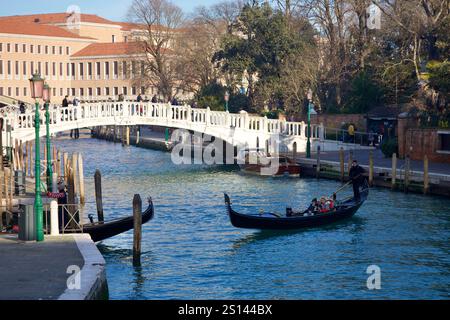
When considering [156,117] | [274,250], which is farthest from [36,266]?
[156,117]

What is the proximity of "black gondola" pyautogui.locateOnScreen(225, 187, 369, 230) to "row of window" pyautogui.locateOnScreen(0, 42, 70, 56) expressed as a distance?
5357 cm

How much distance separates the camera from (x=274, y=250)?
1672 centimetres

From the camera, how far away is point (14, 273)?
1148 cm

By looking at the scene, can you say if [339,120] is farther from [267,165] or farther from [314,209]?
[314,209]

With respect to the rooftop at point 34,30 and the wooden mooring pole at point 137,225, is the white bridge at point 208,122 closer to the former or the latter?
the wooden mooring pole at point 137,225

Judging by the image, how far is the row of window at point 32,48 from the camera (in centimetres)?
6894

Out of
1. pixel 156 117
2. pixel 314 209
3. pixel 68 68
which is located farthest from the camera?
pixel 68 68

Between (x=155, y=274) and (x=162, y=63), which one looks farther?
(x=162, y=63)

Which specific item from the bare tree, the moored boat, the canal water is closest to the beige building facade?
the bare tree

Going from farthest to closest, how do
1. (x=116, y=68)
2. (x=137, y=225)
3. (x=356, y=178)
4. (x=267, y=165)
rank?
(x=116, y=68), (x=267, y=165), (x=356, y=178), (x=137, y=225)

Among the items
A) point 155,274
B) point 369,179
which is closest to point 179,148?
point 369,179

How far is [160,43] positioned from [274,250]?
1543 inches
